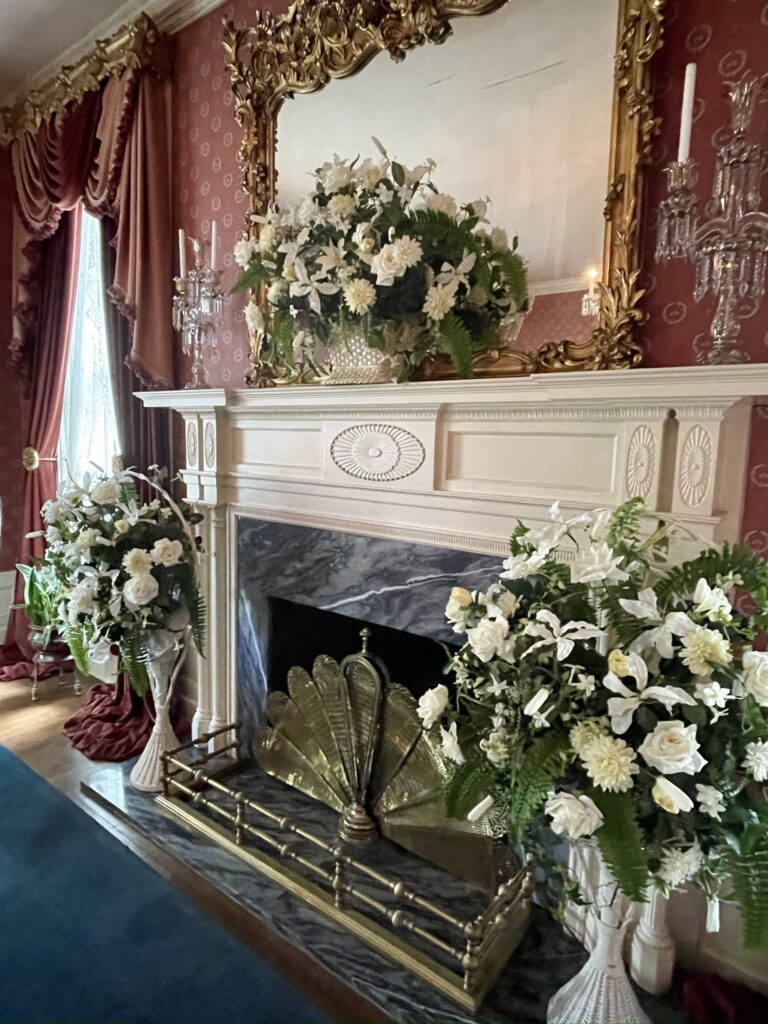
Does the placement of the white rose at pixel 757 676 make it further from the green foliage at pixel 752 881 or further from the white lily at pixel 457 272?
the white lily at pixel 457 272

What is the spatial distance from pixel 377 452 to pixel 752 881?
1.32 m

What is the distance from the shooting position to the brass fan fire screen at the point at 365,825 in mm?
1620

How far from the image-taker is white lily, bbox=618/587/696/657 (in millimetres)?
1087

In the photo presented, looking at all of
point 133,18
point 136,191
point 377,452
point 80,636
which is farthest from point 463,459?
point 133,18

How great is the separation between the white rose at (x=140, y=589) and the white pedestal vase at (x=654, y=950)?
64.8 inches

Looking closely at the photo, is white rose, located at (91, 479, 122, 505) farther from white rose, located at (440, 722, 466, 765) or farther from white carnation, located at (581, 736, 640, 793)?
white carnation, located at (581, 736, 640, 793)

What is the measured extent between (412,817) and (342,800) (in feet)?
0.93

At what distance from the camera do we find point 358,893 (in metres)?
1.67

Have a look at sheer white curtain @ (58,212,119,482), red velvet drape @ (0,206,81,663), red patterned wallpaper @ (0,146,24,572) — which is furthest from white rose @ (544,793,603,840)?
red patterned wallpaper @ (0,146,24,572)

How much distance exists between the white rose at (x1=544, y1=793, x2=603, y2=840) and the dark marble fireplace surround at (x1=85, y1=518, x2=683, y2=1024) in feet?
2.38

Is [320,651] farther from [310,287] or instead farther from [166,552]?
[310,287]

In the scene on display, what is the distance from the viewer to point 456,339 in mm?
1606

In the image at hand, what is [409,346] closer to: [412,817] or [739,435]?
[739,435]

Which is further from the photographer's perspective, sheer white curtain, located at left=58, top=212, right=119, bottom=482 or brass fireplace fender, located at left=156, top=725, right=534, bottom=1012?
sheer white curtain, located at left=58, top=212, right=119, bottom=482
